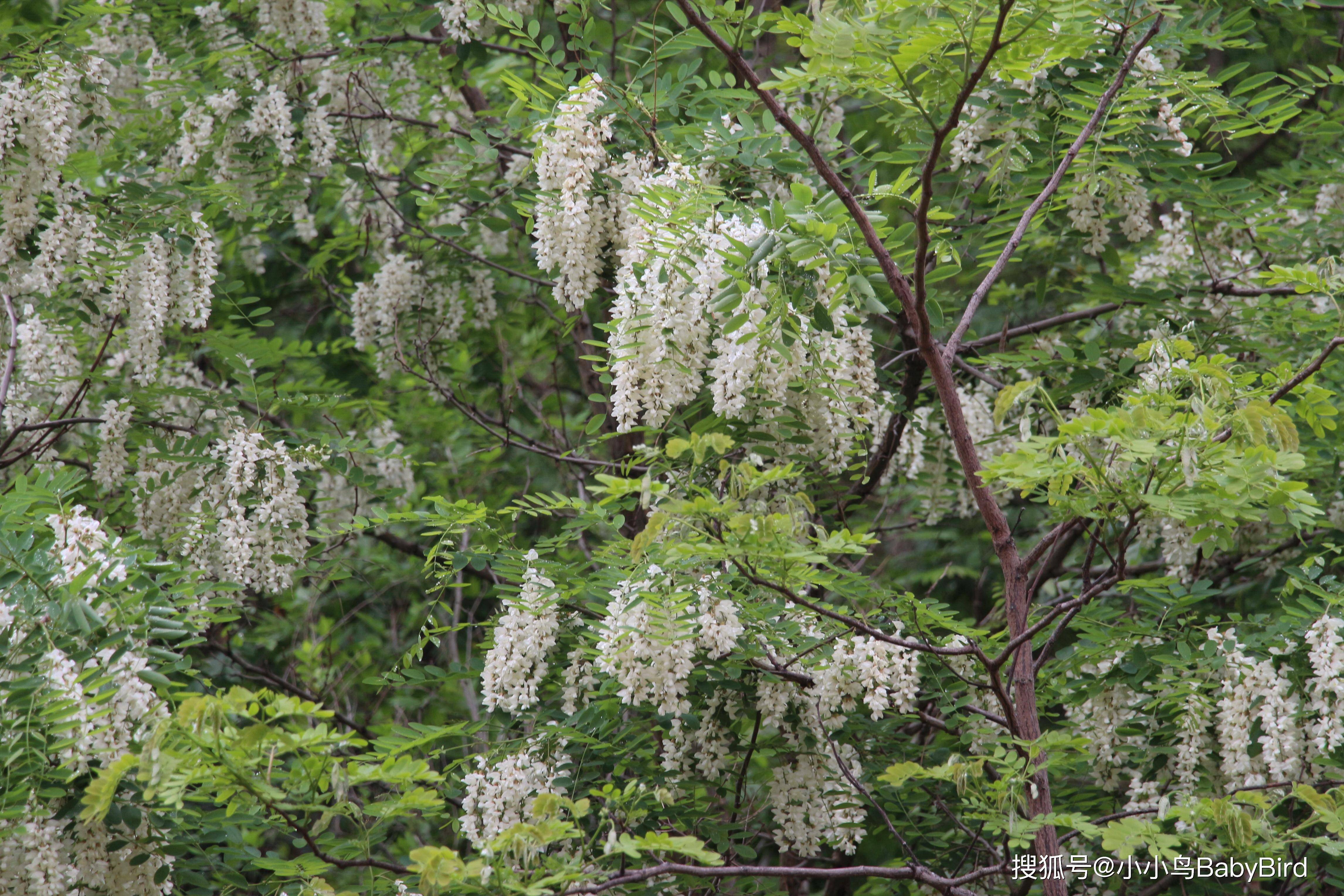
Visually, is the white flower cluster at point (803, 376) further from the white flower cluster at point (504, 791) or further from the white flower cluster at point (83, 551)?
the white flower cluster at point (83, 551)

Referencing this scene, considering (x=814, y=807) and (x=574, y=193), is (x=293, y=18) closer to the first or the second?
(x=574, y=193)

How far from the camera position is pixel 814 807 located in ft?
13.5

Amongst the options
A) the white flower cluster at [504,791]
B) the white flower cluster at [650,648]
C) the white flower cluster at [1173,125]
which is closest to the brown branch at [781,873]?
the white flower cluster at [650,648]

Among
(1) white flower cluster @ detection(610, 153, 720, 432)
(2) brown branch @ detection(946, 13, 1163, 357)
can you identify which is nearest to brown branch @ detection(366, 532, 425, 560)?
(1) white flower cluster @ detection(610, 153, 720, 432)

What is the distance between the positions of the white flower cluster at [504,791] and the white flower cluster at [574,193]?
5.28 ft

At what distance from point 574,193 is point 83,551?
1926 mm

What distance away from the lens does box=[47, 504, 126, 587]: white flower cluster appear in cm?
323

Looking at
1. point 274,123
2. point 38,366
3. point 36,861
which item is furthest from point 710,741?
point 274,123

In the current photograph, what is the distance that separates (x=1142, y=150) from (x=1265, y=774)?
2.34 meters

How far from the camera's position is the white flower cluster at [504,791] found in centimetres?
368

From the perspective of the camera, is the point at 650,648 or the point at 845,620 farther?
the point at 650,648

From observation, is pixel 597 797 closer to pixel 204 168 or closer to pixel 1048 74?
pixel 1048 74

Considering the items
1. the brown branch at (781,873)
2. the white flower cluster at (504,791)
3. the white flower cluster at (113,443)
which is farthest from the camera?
the white flower cluster at (113,443)

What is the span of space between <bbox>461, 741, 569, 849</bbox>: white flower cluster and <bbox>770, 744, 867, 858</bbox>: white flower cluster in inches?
35.0
